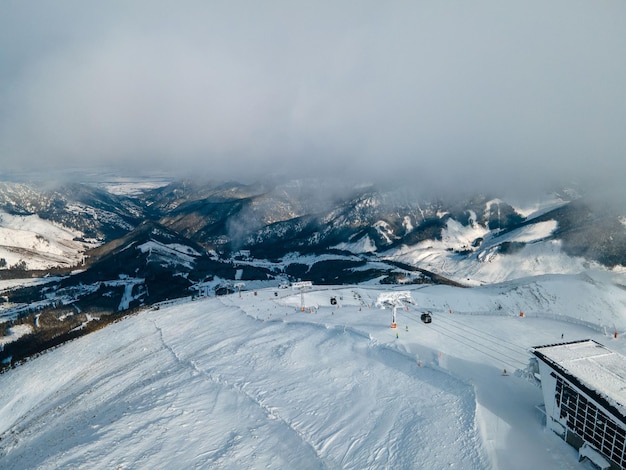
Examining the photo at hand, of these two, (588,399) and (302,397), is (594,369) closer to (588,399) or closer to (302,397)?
(588,399)

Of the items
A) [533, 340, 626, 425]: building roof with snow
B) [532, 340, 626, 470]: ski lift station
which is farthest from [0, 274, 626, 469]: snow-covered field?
[533, 340, 626, 425]: building roof with snow

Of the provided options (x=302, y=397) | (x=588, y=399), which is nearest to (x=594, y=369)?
(x=588, y=399)

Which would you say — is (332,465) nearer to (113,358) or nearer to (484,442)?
(484,442)

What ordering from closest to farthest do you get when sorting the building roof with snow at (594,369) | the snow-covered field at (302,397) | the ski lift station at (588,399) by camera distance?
the ski lift station at (588,399) < the building roof with snow at (594,369) < the snow-covered field at (302,397)

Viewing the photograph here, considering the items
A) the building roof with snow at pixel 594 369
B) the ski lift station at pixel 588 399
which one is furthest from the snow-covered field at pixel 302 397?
the building roof with snow at pixel 594 369

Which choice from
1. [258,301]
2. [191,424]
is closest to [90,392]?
[191,424]

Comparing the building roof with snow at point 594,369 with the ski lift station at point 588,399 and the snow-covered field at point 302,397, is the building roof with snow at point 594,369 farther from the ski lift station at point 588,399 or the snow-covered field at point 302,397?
the snow-covered field at point 302,397

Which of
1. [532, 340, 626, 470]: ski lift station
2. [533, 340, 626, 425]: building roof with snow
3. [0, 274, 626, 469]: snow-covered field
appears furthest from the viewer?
[0, 274, 626, 469]: snow-covered field

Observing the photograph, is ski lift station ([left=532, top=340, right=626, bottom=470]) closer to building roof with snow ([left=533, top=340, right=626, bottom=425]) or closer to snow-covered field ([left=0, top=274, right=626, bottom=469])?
building roof with snow ([left=533, top=340, right=626, bottom=425])
